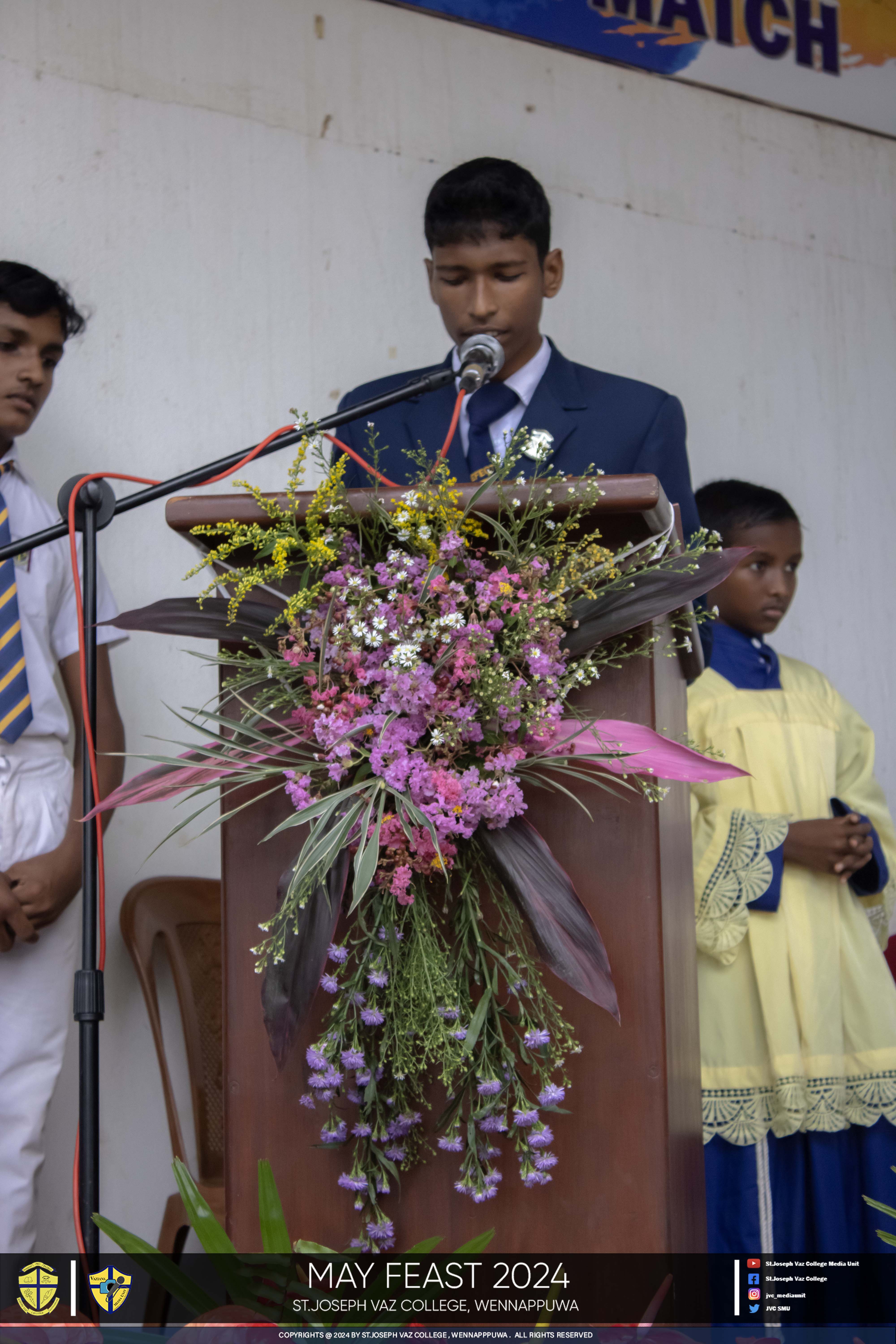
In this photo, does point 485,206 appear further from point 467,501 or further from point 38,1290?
point 38,1290

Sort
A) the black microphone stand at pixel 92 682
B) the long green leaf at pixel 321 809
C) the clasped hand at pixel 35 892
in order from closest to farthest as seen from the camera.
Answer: the long green leaf at pixel 321 809 < the black microphone stand at pixel 92 682 < the clasped hand at pixel 35 892

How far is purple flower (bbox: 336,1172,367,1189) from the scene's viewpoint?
97cm

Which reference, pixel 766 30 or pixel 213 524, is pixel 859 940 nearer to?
pixel 213 524

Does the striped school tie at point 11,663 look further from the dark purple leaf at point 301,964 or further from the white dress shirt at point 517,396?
the dark purple leaf at point 301,964

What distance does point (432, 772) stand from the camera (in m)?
0.94

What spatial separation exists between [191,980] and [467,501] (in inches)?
59.3

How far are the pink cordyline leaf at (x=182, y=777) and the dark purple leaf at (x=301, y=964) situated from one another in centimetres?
9

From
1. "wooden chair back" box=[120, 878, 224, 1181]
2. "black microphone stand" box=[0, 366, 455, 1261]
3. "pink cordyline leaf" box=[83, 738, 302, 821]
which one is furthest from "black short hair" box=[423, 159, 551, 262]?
"wooden chair back" box=[120, 878, 224, 1181]

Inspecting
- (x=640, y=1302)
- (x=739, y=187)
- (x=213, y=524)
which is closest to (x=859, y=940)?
(x=640, y=1302)

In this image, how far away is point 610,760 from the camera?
97 cm

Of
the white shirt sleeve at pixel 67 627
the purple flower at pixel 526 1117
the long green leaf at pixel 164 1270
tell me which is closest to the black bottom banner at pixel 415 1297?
the long green leaf at pixel 164 1270

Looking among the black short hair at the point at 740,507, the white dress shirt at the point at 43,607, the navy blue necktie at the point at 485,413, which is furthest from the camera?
the black short hair at the point at 740,507

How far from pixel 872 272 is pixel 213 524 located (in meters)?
2.86

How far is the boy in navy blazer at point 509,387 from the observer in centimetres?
146
